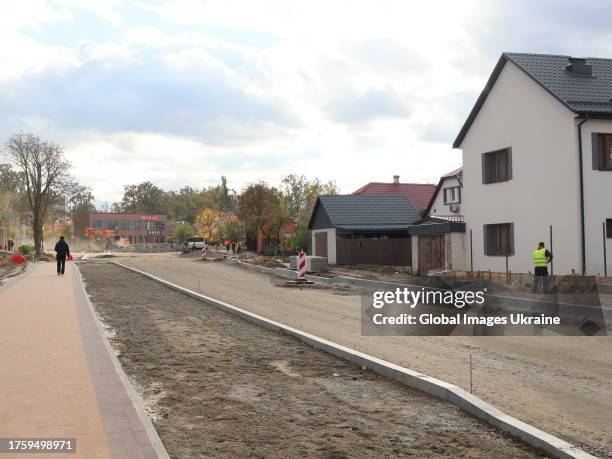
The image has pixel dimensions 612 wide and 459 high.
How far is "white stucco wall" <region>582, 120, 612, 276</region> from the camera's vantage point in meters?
20.6

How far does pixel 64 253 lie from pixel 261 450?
2471cm

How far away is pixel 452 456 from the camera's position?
4906mm

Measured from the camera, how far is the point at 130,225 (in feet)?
440

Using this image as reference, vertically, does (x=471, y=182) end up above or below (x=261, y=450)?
above

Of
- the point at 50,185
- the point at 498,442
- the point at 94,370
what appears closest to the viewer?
the point at 498,442

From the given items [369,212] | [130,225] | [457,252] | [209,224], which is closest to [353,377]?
→ [457,252]

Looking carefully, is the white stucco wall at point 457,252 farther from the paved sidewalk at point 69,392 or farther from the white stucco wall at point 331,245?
the paved sidewalk at point 69,392

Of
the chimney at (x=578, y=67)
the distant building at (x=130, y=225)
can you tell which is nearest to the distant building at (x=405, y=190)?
the chimney at (x=578, y=67)

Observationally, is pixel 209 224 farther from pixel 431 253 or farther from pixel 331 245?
pixel 431 253

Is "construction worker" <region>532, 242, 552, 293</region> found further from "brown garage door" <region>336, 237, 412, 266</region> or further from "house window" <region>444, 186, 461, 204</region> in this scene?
"house window" <region>444, 186, 461, 204</region>

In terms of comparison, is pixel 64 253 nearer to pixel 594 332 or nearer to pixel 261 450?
pixel 594 332

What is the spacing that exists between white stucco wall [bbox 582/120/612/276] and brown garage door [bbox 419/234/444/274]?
6365mm

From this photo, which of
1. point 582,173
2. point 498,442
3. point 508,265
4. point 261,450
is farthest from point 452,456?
point 508,265

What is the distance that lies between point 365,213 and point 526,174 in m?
15.9
